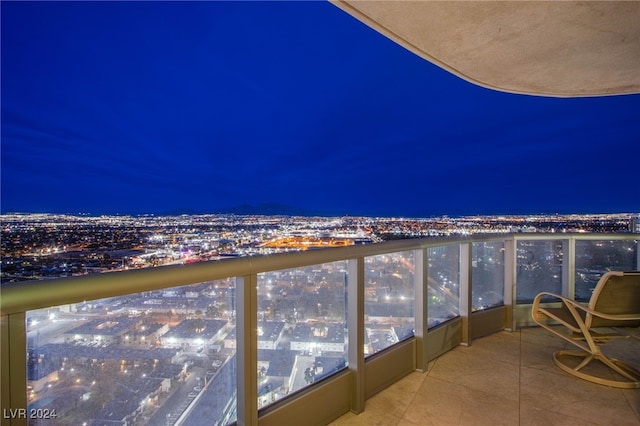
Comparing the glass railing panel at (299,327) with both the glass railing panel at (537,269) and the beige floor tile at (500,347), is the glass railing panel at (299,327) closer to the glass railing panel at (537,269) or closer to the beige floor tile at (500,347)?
the beige floor tile at (500,347)

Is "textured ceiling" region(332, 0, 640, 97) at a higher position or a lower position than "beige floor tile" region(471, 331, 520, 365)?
higher

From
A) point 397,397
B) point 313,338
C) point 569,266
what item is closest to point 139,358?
point 313,338

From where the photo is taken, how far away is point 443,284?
3.40 meters

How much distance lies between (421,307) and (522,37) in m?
2.82

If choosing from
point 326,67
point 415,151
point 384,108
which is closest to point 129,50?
point 326,67

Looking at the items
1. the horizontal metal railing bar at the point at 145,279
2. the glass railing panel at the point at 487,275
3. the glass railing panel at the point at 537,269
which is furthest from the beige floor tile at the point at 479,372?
the horizontal metal railing bar at the point at 145,279

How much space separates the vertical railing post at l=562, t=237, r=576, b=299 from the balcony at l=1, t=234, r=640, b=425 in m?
0.02

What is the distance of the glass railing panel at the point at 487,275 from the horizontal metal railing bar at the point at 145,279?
2125mm

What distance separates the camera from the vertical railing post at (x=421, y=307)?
2.98 meters

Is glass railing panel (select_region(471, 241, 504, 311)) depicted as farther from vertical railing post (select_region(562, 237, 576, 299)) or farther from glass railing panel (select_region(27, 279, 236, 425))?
glass railing panel (select_region(27, 279, 236, 425))

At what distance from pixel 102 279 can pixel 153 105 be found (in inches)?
1693

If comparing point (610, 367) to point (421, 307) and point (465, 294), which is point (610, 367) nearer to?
point (465, 294)

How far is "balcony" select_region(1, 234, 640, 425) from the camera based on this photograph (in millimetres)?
1113

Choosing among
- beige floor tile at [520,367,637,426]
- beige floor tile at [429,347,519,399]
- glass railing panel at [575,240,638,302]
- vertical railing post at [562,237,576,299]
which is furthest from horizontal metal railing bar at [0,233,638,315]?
glass railing panel at [575,240,638,302]
